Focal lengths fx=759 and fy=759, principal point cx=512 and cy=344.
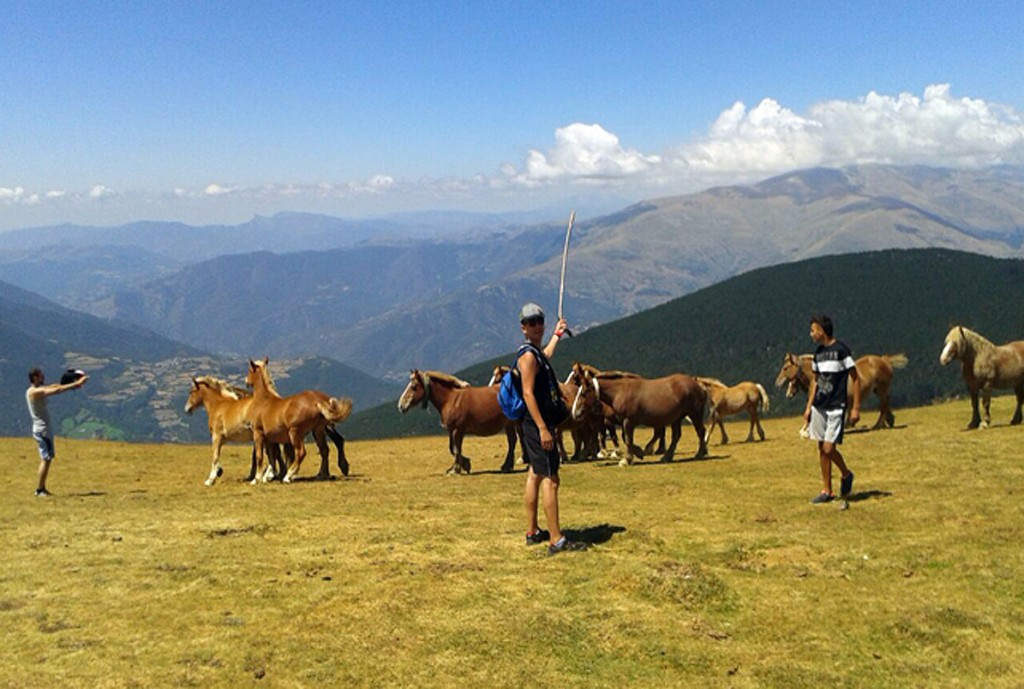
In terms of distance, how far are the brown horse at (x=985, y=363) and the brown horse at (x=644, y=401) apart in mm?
7321

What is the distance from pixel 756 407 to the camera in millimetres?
28359

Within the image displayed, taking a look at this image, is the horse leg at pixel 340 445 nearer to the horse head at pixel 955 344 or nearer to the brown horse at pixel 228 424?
the brown horse at pixel 228 424

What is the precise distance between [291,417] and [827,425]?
13489 mm

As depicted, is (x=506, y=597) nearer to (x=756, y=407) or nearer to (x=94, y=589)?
(x=94, y=589)

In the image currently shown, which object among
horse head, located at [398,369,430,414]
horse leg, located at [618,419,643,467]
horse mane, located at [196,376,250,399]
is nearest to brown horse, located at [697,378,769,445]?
horse leg, located at [618,419,643,467]

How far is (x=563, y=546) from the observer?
11273mm

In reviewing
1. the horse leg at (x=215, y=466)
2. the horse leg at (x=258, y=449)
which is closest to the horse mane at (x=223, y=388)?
the horse leg at (x=215, y=466)

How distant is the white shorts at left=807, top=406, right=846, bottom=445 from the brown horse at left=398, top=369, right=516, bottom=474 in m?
10.1

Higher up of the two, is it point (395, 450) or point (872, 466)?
point (872, 466)

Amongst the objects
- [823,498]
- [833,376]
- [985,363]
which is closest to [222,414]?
[823,498]

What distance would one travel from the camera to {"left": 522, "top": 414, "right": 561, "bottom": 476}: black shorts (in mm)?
10880

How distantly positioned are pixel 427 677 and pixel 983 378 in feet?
68.3

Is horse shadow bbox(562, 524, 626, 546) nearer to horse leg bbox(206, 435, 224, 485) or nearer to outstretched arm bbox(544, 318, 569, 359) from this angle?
outstretched arm bbox(544, 318, 569, 359)

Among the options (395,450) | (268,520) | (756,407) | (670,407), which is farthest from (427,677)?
(395,450)
